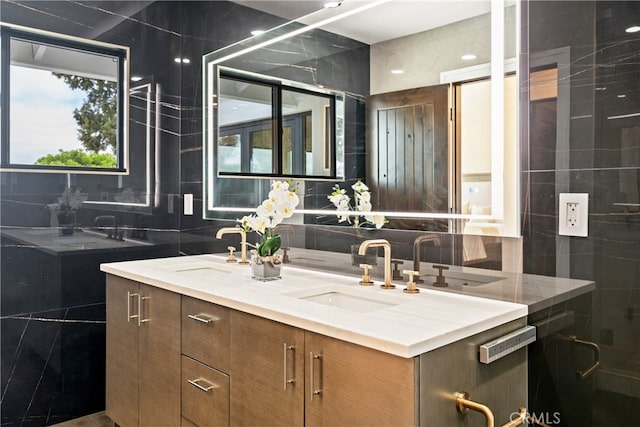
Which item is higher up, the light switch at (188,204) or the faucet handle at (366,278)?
the light switch at (188,204)

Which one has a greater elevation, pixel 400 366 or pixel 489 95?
pixel 489 95

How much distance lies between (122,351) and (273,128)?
4.25 ft

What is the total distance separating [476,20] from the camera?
1.67 m

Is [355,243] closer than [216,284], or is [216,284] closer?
[216,284]

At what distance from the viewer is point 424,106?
178 cm

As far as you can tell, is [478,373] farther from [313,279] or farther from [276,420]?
[313,279]

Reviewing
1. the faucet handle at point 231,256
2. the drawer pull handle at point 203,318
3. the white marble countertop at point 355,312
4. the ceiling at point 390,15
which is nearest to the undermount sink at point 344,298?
the white marble countertop at point 355,312

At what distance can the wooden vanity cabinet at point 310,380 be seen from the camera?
1.18 m

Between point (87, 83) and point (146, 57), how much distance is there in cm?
39

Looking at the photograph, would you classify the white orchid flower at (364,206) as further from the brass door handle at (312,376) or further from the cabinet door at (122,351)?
the cabinet door at (122,351)

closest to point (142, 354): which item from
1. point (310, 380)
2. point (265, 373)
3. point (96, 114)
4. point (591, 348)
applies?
point (265, 373)

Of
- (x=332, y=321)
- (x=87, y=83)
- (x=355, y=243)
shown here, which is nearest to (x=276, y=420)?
(x=332, y=321)

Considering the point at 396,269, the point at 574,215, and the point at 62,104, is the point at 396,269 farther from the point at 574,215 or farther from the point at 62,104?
the point at 62,104

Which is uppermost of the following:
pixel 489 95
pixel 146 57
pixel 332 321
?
pixel 146 57
